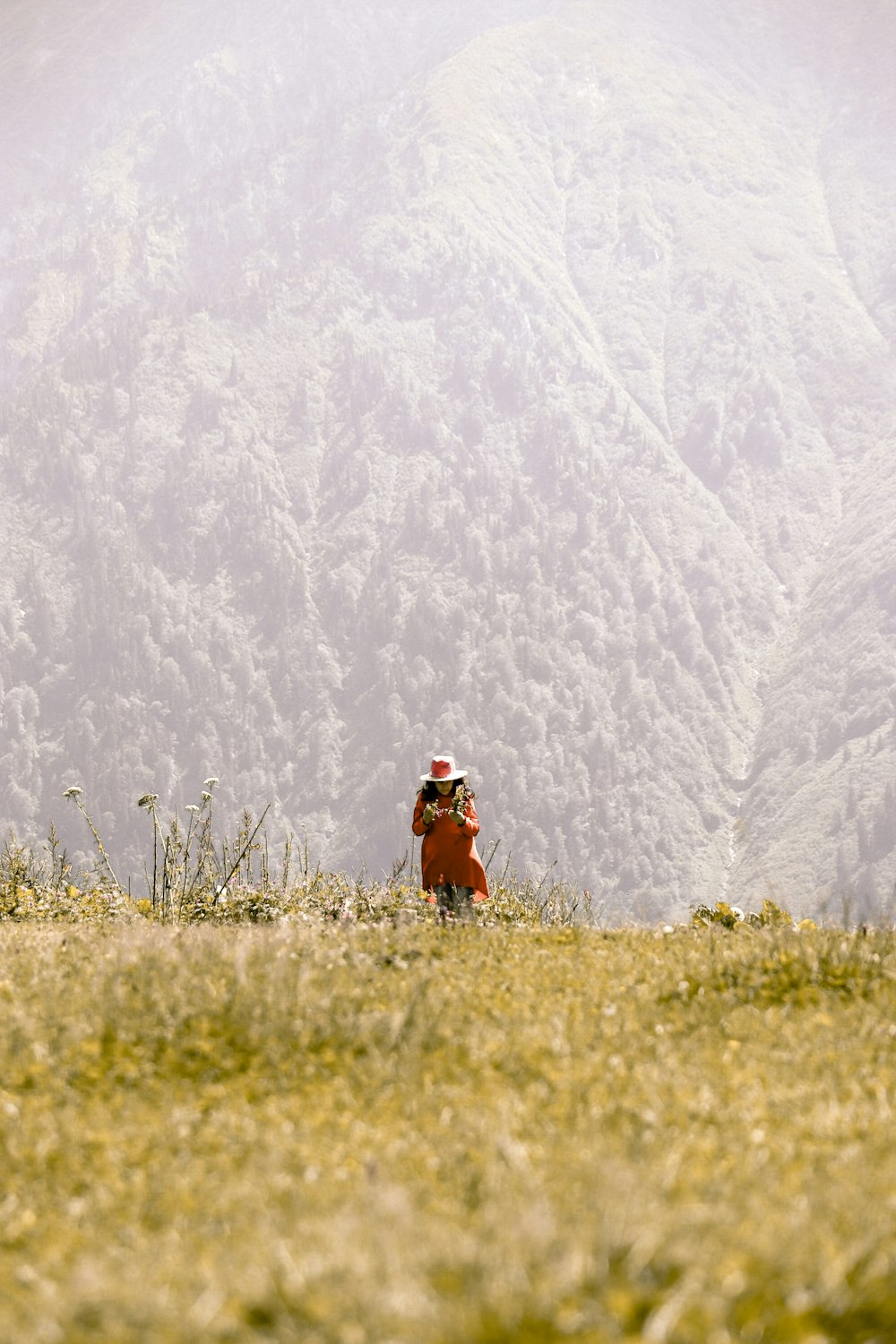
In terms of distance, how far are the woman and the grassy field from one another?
402 centimetres

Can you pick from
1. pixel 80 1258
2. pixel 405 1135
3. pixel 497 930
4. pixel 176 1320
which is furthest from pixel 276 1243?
pixel 497 930

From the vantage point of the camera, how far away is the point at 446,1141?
5.42 m

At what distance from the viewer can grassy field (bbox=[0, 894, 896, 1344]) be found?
137 inches

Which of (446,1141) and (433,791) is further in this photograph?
(433,791)

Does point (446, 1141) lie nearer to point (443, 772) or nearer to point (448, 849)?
point (448, 849)

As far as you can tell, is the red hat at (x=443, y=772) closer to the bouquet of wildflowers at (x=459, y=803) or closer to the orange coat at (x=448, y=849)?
the bouquet of wildflowers at (x=459, y=803)

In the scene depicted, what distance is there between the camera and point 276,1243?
3840 millimetres

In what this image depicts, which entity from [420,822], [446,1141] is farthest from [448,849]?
[446,1141]

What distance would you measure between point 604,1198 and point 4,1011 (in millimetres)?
4712

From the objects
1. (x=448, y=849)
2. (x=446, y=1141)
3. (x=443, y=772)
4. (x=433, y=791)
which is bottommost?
(x=446, y=1141)

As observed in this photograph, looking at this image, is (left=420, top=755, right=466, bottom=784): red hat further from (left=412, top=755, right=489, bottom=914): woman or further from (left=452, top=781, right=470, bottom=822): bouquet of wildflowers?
(left=452, top=781, right=470, bottom=822): bouquet of wildflowers

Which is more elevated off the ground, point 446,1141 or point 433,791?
point 433,791

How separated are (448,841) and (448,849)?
0.09 meters

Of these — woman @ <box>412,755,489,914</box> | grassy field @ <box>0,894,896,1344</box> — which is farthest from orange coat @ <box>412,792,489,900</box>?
grassy field @ <box>0,894,896,1344</box>
